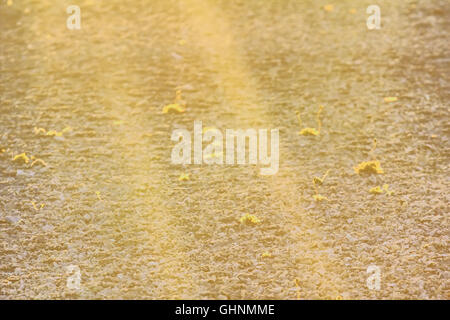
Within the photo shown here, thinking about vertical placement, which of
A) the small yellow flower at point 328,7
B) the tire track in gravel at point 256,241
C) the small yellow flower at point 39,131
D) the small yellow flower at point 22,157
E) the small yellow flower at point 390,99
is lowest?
the tire track in gravel at point 256,241

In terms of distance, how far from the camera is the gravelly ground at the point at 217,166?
595 centimetres

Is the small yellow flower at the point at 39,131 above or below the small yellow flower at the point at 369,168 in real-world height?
above

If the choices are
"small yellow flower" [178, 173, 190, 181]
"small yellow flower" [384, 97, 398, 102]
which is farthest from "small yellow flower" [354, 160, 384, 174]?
"small yellow flower" [178, 173, 190, 181]

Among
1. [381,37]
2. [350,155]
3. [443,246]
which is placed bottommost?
[443,246]

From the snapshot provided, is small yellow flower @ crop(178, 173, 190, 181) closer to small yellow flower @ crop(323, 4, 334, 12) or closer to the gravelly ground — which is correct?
the gravelly ground

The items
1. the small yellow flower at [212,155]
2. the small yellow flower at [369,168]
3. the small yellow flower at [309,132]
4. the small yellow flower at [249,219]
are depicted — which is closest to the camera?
the small yellow flower at [249,219]

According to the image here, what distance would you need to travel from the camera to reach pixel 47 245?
6.32 m

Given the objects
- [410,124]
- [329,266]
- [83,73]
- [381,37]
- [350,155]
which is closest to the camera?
[329,266]

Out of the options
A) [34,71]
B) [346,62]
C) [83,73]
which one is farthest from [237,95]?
[34,71]

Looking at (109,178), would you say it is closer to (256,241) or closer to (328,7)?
(256,241)

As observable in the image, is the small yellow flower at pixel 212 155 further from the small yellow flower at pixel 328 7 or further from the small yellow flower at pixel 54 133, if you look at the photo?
the small yellow flower at pixel 328 7

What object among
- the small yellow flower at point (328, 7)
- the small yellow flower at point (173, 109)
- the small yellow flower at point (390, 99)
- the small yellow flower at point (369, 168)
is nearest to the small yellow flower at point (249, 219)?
the small yellow flower at point (369, 168)

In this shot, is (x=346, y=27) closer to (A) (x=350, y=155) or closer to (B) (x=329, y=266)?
(A) (x=350, y=155)
